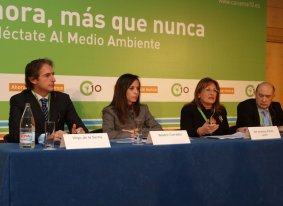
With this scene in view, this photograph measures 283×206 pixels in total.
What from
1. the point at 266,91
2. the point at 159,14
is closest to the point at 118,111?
the point at 266,91

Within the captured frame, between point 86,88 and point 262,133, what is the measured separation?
1.96 metres

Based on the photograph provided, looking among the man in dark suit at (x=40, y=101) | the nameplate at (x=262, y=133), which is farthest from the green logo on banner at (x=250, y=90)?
the man in dark suit at (x=40, y=101)

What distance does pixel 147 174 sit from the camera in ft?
7.92

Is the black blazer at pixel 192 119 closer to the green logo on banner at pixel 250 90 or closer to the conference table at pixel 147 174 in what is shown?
the conference table at pixel 147 174

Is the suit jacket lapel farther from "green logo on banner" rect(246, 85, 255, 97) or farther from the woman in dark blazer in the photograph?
"green logo on banner" rect(246, 85, 255, 97)

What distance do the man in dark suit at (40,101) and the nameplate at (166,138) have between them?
0.74 meters

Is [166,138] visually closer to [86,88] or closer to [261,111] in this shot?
[261,111]

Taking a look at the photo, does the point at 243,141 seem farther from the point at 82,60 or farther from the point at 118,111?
the point at 82,60

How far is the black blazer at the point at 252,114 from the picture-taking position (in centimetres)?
388

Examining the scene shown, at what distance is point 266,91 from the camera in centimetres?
381

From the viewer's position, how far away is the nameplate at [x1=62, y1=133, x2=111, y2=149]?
2279 millimetres

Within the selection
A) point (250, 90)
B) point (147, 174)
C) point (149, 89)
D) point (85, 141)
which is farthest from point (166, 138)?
point (250, 90)

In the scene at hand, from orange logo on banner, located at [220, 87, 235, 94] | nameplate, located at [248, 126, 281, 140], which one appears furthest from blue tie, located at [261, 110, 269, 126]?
orange logo on banner, located at [220, 87, 235, 94]

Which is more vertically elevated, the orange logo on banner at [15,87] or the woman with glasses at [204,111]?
the orange logo on banner at [15,87]
